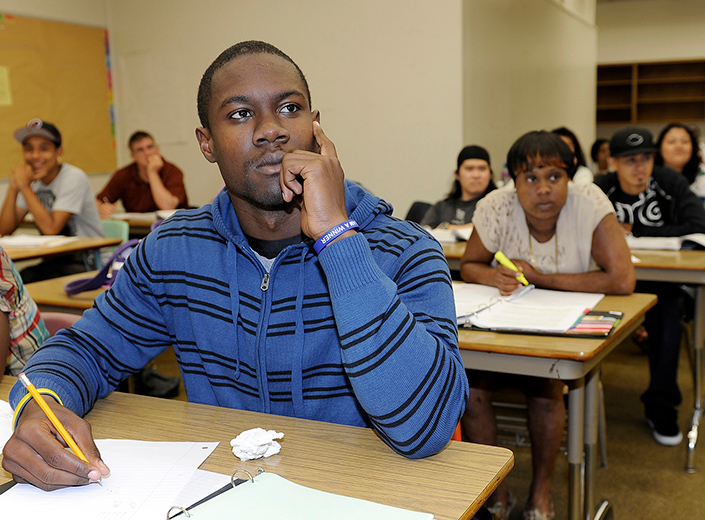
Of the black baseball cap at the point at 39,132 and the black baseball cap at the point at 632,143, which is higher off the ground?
the black baseball cap at the point at 39,132

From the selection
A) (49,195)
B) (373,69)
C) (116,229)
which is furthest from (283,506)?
(373,69)

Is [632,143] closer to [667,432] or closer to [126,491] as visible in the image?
[667,432]

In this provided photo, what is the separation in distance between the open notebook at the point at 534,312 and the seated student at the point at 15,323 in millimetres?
1099

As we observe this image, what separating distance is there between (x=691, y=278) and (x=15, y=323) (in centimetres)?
227

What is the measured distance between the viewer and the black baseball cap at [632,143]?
3.19 m

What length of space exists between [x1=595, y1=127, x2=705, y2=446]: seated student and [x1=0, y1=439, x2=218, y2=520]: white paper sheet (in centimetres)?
236

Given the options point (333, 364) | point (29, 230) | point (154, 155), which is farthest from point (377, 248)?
point (29, 230)

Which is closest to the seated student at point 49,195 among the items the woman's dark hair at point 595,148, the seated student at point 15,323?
the seated student at point 15,323

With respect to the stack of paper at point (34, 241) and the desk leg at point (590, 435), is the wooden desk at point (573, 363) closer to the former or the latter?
the desk leg at point (590, 435)

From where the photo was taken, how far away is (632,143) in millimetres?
3217

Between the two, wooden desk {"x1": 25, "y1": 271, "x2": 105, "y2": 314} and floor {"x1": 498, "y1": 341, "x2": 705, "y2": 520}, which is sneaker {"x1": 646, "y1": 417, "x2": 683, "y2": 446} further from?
wooden desk {"x1": 25, "y1": 271, "x2": 105, "y2": 314}

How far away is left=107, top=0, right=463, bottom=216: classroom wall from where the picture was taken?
503cm

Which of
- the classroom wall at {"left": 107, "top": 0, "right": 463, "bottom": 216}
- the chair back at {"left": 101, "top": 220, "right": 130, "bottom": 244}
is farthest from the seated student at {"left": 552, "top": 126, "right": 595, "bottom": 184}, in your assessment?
the chair back at {"left": 101, "top": 220, "right": 130, "bottom": 244}

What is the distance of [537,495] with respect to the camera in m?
2.05
